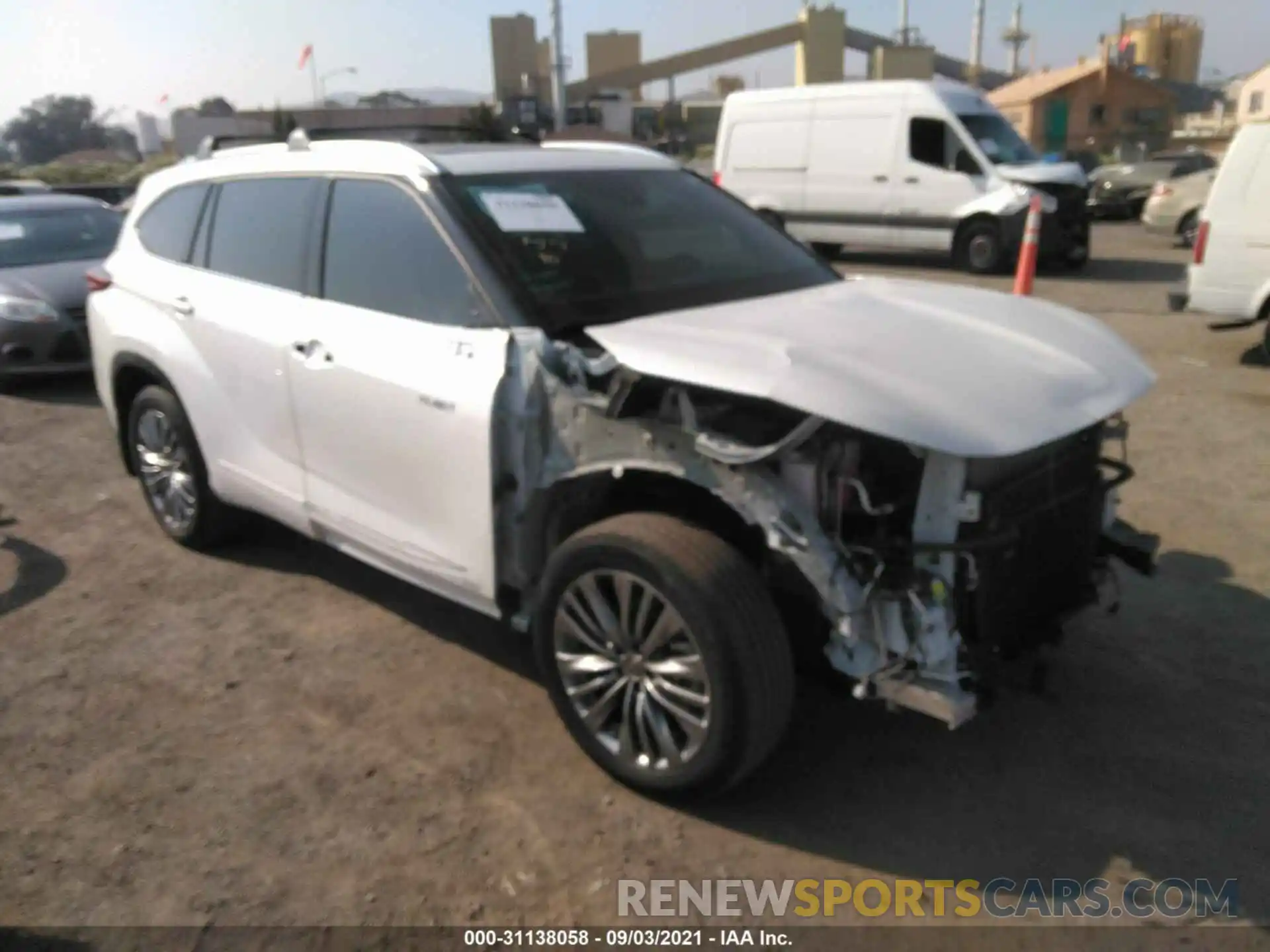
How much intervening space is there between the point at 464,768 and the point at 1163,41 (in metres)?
90.8

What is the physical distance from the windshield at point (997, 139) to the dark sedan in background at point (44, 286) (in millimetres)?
10296

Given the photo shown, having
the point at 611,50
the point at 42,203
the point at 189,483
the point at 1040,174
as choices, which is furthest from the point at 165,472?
the point at 611,50

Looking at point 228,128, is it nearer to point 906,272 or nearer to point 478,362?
point 906,272

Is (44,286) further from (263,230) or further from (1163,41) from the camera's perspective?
(1163,41)

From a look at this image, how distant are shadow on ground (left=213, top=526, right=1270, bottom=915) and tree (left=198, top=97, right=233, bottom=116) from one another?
186 ft

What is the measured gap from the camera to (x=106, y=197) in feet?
53.5

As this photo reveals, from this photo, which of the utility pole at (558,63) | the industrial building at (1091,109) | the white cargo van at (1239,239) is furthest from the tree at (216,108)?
the white cargo van at (1239,239)

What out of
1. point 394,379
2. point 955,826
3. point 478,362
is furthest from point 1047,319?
point 394,379

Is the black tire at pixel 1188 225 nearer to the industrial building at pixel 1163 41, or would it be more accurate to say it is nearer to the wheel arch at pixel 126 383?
the wheel arch at pixel 126 383

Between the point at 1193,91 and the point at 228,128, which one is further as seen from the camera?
the point at 1193,91

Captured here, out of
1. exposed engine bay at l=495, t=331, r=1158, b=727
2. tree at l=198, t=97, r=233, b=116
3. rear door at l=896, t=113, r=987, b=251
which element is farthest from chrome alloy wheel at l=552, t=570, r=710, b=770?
tree at l=198, t=97, r=233, b=116

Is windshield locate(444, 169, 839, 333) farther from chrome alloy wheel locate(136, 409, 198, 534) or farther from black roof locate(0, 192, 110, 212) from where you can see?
black roof locate(0, 192, 110, 212)

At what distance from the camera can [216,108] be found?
59.0 meters

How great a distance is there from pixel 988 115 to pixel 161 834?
14.0 m
